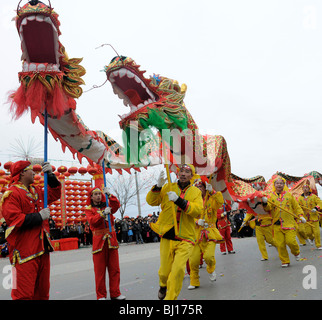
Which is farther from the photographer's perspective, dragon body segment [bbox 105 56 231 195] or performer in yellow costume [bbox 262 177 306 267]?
performer in yellow costume [bbox 262 177 306 267]

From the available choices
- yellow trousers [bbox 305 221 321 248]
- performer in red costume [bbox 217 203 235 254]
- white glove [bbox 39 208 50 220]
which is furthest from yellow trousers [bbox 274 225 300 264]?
white glove [bbox 39 208 50 220]

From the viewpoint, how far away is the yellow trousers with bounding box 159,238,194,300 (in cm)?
395

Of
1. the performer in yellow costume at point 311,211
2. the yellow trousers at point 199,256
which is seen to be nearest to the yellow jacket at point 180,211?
the yellow trousers at point 199,256

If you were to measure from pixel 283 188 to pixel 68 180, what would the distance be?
1490 cm

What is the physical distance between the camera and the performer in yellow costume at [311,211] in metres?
10.2

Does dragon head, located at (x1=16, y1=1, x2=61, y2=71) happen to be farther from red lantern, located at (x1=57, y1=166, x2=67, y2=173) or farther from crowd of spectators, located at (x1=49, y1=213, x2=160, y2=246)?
crowd of spectators, located at (x1=49, y1=213, x2=160, y2=246)

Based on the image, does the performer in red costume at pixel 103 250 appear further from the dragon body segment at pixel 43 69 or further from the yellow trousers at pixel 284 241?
the yellow trousers at pixel 284 241

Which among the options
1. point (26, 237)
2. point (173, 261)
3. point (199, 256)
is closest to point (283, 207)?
point (199, 256)

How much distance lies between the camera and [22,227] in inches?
147

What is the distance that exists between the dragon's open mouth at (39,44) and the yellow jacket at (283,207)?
5.28 metres

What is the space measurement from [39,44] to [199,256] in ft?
12.8

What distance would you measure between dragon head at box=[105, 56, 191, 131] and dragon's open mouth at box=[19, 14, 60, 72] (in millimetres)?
1211

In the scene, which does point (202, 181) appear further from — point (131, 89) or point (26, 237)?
point (26, 237)
